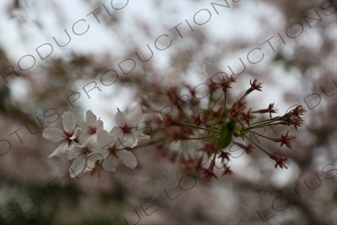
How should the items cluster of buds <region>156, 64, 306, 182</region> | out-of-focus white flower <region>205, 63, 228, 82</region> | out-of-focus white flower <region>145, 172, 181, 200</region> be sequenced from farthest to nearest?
out-of-focus white flower <region>145, 172, 181, 200</region>
out-of-focus white flower <region>205, 63, 228, 82</region>
cluster of buds <region>156, 64, 306, 182</region>

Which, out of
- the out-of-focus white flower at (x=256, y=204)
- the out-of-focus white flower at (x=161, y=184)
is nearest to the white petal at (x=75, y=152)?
the out-of-focus white flower at (x=161, y=184)

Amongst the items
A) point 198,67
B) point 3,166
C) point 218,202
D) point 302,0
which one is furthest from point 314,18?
point 3,166

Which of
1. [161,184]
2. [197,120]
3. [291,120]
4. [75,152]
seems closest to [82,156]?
[75,152]

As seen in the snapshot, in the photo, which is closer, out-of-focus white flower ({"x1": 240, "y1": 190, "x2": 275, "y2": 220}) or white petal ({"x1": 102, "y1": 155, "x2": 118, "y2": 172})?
white petal ({"x1": 102, "y1": 155, "x2": 118, "y2": 172})

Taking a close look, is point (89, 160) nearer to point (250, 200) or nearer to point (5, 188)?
point (250, 200)

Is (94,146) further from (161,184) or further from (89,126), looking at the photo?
(161,184)

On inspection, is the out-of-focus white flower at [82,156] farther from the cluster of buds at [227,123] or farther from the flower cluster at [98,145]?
the cluster of buds at [227,123]

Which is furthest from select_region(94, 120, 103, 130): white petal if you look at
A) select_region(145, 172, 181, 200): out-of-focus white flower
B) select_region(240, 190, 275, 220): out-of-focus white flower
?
select_region(240, 190, 275, 220): out-of-focus white flower

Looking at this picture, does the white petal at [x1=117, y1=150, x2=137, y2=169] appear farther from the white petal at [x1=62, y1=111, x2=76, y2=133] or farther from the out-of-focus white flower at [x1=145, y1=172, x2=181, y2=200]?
the out-of-focus white flower at [x1=145, y1=172, x2=181, y2=200]
